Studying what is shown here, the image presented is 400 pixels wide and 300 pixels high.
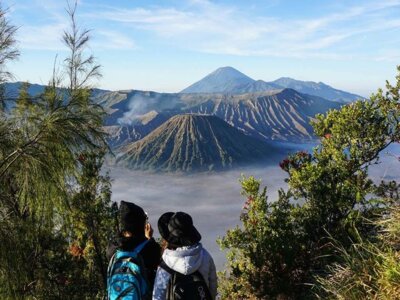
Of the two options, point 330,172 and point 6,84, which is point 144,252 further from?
point 330,172

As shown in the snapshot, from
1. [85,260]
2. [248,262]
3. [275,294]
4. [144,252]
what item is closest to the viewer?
[144,252]

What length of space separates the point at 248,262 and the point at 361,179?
3.41m

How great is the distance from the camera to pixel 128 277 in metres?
3.90

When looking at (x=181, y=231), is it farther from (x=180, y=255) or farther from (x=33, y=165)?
(x=33, y=165)

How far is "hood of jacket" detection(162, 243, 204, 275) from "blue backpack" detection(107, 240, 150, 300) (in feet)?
1.19

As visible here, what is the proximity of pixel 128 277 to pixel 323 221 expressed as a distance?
225 inches

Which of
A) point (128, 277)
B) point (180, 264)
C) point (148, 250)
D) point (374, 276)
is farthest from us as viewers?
point (374, 276)

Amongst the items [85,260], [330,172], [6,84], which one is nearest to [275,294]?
[330,172]

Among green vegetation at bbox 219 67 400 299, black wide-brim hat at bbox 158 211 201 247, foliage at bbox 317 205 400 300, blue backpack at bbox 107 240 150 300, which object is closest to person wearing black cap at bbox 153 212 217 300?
black wide-brim hat at bbox 158 211 201 247

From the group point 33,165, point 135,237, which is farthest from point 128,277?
point 33,165

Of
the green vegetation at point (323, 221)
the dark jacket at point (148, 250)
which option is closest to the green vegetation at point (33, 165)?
the dark jacket at point (148, 250)

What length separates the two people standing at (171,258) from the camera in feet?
11.9

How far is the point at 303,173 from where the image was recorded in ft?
27.9

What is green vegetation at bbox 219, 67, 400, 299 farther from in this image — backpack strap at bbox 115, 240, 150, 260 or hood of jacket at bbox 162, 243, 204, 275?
backpack strap at bbox 115, 240, 150, 260
